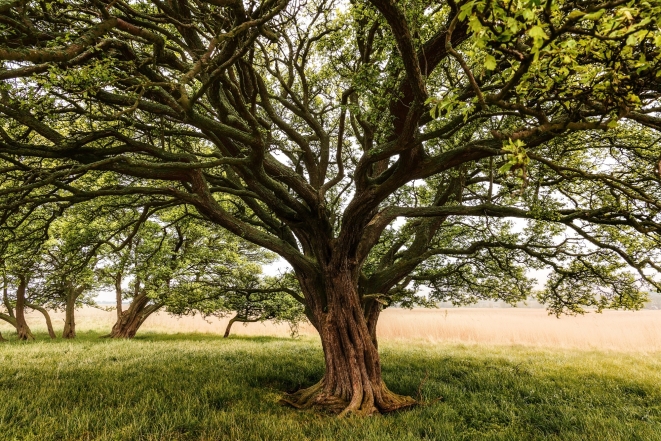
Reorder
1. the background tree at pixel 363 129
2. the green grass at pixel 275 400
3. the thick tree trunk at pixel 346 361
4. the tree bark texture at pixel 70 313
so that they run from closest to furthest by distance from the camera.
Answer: the background tree at pixel 363 129 < the green grass at pixel 275 400 < the thick tree trunk at pixel 346 361 < the tree bark texture at pixel 70 313

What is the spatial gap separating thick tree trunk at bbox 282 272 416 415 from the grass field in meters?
0.72

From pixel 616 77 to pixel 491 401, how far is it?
26.5ft

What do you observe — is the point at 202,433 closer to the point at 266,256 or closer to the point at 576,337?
the point at 266,256

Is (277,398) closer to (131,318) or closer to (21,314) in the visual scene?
(131,318)

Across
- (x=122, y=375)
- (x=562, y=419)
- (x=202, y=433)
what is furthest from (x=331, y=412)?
(x=122, y=375)

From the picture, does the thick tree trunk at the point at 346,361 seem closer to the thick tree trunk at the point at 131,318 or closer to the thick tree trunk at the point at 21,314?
the thick tree trunk at the point at 131,318

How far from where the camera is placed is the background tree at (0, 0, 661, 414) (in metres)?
3.60

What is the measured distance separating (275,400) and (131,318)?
16.9 m

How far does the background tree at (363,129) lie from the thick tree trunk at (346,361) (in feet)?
0.16

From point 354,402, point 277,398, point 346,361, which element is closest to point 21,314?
point 277,398

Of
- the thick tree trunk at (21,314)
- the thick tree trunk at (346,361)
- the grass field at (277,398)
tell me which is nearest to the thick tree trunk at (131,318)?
the thick tree trunk at (21,314)

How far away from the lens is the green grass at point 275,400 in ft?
19.7

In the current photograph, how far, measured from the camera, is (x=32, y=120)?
6.14 meters

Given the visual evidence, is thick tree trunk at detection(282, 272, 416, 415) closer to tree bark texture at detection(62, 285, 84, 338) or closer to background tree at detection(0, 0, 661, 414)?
background tree at detection(0, 0, 661, 414)
